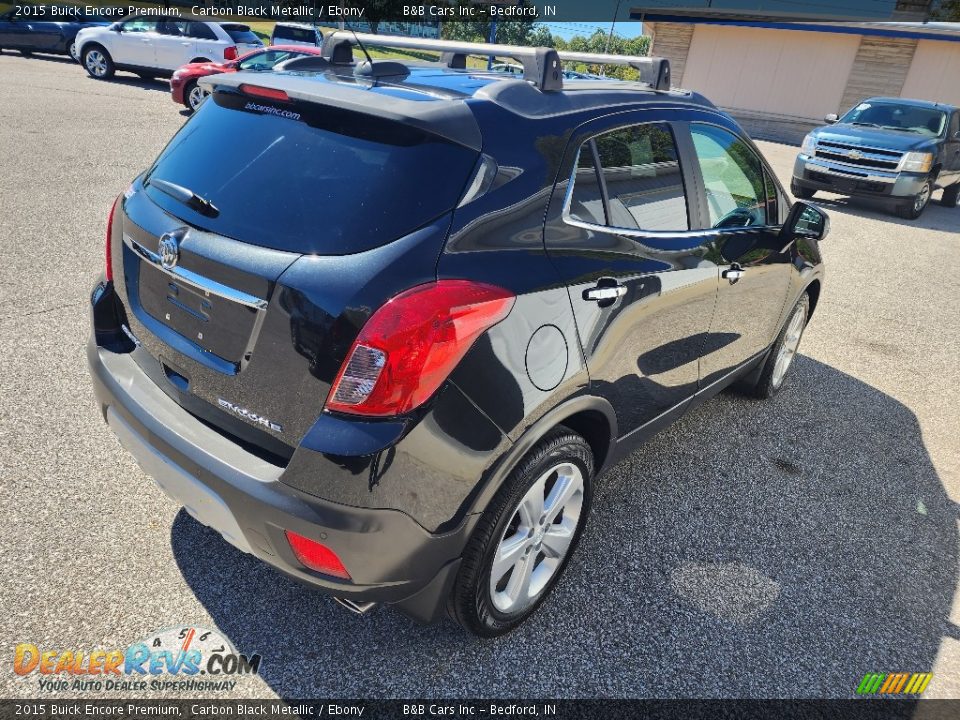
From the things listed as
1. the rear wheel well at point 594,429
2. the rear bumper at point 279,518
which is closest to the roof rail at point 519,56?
the rear wheel well at point 594,429

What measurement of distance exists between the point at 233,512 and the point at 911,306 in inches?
279

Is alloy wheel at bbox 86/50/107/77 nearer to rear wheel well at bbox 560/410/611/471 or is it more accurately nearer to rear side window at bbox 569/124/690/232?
rear side window at bbox 569/124/690/232

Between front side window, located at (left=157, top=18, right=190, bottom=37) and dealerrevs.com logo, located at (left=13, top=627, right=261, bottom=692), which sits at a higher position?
front side window, located at (left=157, top=18, right=190, bottom=37)

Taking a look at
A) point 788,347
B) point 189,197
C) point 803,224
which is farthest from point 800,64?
point 189,197

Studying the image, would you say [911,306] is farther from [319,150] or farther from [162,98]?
[162,98]

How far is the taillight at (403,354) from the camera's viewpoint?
1791mm

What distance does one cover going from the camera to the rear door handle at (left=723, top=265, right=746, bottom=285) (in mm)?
3166

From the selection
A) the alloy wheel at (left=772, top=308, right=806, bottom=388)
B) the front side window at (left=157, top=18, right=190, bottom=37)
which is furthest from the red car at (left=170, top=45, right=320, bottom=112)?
the alloy wheel at (left=772, top=308, right=806, bottom=388)

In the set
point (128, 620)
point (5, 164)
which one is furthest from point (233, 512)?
point (5, 164)

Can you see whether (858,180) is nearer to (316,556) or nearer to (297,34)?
(316,556)

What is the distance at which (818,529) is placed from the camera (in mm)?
3254

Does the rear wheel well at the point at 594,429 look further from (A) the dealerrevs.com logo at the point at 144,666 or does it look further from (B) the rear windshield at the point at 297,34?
(B) the rear windshield at the point at 297,34

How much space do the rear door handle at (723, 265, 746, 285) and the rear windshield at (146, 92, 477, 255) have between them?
5.33 feet

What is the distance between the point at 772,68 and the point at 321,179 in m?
29.8
